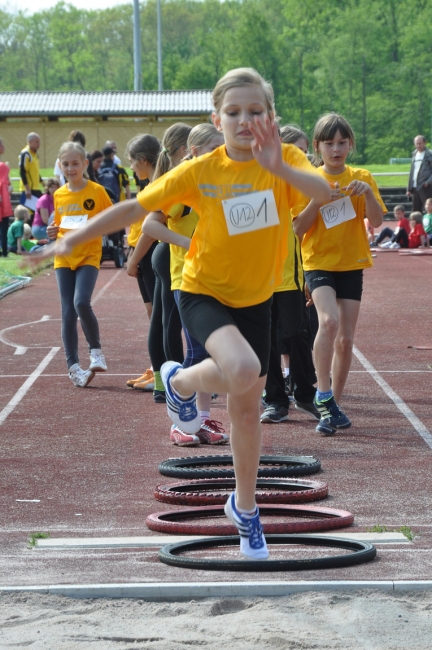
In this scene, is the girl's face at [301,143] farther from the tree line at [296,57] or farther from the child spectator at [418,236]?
the tree line at [296,57]

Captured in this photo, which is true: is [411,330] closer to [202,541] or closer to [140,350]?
[140,350]

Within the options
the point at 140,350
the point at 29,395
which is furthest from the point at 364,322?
the point at 29,395

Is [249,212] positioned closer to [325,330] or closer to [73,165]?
[325,330]

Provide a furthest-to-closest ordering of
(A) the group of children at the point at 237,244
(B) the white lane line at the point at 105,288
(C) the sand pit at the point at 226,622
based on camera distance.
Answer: (B) the white lane line at the point at 105,288
(A) the group of children at the point at 237,244
(C) the sand pit at the point at 226,622

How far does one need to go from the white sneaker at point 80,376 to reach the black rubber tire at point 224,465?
301 cm

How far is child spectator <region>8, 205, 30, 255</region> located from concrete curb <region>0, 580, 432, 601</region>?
17588 millimetres

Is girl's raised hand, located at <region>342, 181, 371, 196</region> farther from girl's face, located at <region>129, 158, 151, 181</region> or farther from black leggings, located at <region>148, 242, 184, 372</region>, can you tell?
girl's face, located at <region>129, 158, 151, 181</region>

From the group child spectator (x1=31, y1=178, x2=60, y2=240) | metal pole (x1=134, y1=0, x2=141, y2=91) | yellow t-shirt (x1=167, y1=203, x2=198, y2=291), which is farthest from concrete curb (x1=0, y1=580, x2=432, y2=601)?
metal pole (x1=134, y1=0, x2=141, y2=91)

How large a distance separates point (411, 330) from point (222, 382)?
29.0ft

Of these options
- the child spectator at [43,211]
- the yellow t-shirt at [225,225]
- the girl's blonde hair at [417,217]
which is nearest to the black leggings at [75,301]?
the yellow t-shirt at [225,225]

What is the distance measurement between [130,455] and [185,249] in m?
1.36

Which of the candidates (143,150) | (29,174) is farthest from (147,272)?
(29,174)

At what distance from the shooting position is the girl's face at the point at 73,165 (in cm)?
908

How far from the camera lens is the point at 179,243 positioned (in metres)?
6.64
